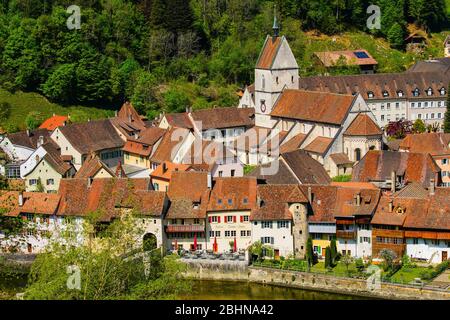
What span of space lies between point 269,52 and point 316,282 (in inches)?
1300

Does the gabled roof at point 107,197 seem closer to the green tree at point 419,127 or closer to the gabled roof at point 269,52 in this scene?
the gabled roof at point 269,52

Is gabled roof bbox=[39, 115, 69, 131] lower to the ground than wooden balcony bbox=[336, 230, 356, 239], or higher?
higher

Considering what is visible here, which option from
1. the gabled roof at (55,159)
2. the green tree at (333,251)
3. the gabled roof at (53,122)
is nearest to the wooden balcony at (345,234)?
the green tree at (333,251)

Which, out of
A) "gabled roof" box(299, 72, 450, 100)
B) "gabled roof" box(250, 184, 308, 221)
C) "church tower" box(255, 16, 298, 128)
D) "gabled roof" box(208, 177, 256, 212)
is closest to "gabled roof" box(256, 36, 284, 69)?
"church tower" box(255, 16, 298, 128)

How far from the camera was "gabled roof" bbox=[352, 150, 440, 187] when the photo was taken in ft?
215

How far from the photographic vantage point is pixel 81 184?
63250mm

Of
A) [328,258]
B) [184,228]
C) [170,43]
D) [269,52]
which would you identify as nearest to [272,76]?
[269,52]

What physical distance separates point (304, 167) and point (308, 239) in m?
10.8

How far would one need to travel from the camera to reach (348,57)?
353 feet

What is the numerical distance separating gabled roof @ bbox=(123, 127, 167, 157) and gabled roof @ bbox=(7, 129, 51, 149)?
6.16 metres

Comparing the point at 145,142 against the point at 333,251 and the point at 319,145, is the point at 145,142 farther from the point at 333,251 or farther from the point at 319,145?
the point at 333,251

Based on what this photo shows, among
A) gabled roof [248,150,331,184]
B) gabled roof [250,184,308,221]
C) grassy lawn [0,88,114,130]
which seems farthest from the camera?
grassy lawn [0,88,114,130]

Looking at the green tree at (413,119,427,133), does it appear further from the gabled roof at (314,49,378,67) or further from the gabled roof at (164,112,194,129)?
the gabled roof at (164,112,194,129)
